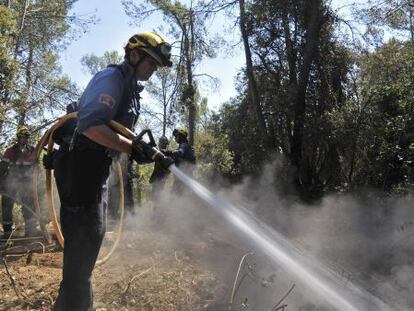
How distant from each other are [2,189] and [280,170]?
8.30 m

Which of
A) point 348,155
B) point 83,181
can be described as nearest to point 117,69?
point 83,181

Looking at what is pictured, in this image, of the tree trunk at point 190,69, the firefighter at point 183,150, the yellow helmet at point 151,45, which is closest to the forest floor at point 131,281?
the yellow helmet at point 151,45

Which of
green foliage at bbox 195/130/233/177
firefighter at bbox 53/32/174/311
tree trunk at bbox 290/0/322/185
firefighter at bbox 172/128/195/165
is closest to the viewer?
firefighter at bbox 53/32/174/311

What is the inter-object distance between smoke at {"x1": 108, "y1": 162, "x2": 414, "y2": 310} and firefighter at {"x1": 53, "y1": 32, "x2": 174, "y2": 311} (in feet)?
2.37

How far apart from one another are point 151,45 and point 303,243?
13.3 ft

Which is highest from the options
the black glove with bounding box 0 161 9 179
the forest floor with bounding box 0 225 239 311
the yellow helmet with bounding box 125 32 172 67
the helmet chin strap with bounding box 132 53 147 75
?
the yellow helmet with bounding box 125 32 172 67

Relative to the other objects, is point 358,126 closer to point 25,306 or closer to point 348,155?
point 348,155

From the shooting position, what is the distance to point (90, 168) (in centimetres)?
286

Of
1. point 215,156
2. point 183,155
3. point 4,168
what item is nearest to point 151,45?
point 4,168

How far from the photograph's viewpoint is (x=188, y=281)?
14.4 feet

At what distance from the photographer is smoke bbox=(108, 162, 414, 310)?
3904mm

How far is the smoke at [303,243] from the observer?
154 inches

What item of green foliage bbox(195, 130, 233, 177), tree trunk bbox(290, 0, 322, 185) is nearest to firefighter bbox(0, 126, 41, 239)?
tree trunk bbox(290, 0, 322, 185)

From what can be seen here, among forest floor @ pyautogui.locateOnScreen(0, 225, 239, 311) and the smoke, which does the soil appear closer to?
forest floor @ pyautogui.locateOnScreen(0, 225, 239, 311)
